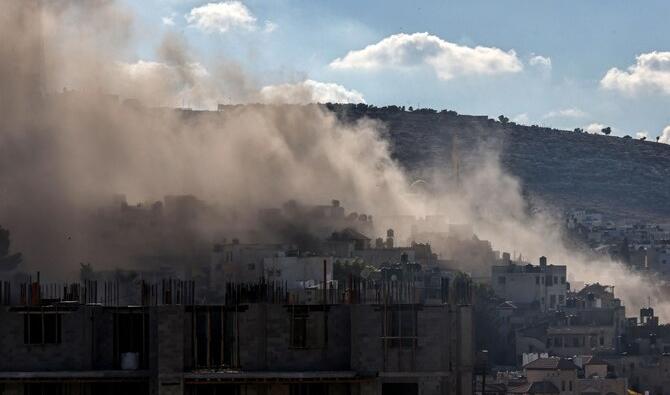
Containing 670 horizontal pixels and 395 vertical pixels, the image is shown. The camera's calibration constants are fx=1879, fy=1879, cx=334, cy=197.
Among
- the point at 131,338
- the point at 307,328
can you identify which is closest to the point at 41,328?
the point at 131,338

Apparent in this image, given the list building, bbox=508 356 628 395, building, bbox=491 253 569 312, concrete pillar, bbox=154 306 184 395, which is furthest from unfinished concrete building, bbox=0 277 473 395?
building, bbox=491 253 569 312

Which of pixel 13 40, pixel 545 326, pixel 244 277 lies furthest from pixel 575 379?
pixel 13 40

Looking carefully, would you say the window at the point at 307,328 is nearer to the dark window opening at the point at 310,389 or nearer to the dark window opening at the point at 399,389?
the dark window opening at the point at 310,389

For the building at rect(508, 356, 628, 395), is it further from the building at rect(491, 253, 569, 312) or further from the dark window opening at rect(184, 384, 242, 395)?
the dark window opening at rect(184, 384, 242, 395)

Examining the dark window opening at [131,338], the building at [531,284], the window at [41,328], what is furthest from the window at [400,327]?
the building at [531,284]

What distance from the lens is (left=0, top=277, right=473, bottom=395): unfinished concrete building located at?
3675cm

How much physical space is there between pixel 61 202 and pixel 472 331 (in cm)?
11202

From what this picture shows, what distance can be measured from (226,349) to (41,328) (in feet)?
12.2

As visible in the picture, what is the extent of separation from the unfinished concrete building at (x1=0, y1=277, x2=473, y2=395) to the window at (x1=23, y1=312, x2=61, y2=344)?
0.07 ft

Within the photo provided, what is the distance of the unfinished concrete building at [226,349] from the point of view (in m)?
36.8

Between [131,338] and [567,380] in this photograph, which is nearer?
[131,338]

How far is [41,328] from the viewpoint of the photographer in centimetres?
3728

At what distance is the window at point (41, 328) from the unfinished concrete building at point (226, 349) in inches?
0.8

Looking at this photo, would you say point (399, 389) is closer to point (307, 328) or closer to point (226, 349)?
point (307, 328)
